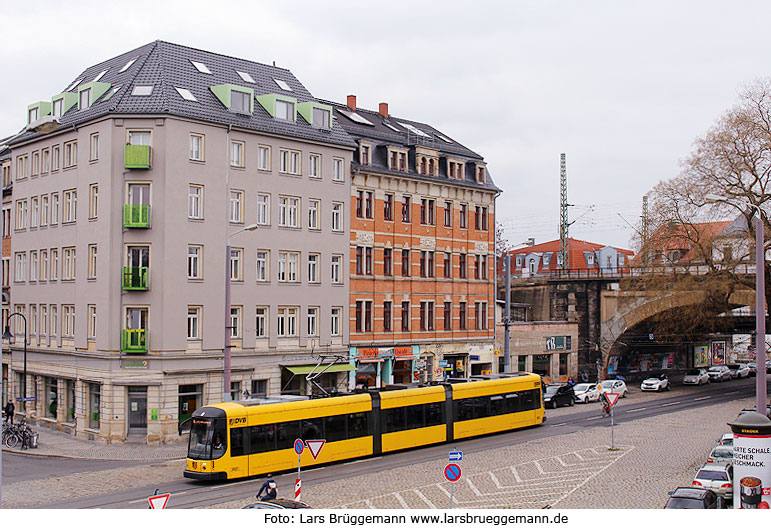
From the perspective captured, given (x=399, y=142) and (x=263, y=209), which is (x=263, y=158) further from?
(x=399, y=142)

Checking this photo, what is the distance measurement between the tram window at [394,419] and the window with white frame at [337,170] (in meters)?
16.5

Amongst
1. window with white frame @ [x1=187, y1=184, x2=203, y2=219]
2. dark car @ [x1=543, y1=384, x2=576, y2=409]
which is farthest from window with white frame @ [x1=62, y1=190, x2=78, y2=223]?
dark car @ [x1=543, y1=384, x2=576, y2=409]

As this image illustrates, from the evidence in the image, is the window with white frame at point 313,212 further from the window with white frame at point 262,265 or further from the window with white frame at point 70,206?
the window with white frame at point 70,206

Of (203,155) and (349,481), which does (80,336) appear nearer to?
(203,155)

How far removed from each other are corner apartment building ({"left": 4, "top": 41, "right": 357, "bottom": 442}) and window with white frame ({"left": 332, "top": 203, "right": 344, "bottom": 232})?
80 mm

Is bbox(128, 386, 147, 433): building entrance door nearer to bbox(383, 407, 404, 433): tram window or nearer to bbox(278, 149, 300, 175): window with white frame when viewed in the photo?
bbox(383, 407, 404, 433): tram window

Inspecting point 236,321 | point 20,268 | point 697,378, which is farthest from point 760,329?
point 697,378

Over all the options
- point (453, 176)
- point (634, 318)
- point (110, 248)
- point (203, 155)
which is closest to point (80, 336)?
point (110, 248)

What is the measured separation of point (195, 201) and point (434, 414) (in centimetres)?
1467

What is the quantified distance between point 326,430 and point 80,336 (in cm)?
1608

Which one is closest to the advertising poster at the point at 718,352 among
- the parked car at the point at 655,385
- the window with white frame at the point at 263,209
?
the parked car at the point at 655,385

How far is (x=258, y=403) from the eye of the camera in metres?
27.9

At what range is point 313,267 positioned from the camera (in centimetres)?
4450

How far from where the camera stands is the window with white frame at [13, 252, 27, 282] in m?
46.3
